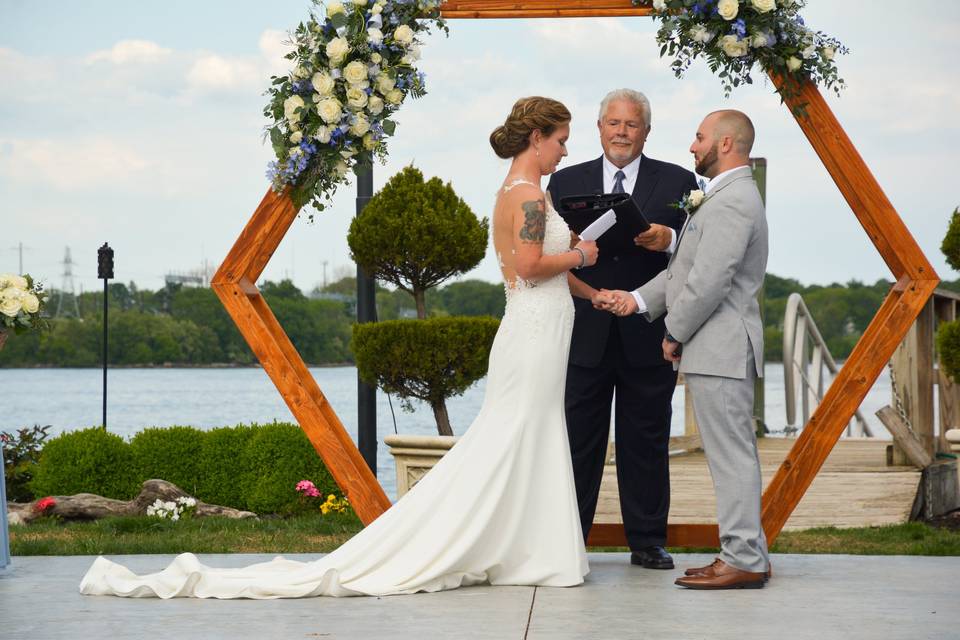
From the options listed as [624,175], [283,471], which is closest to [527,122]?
[624,175]

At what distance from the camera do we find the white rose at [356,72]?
540 cm

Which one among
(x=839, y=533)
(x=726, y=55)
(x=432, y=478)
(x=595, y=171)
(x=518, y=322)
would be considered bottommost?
(x=839, y=533)

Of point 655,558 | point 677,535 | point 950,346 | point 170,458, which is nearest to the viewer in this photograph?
point 655,558

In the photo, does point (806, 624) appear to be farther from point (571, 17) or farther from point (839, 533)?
point (839, 533)

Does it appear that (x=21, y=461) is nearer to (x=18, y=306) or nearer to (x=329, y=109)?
(x=18, y=306)

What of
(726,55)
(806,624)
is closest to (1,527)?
(806,624)

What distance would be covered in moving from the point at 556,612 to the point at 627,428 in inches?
45.7

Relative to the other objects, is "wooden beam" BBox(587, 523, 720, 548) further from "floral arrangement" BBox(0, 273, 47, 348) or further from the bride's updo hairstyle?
"floral arrangement" BBox(0, 273, 47, 348)

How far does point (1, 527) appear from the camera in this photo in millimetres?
5398

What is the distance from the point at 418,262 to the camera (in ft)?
27.0

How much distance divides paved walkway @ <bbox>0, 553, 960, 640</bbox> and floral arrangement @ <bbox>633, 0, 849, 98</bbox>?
2215mm

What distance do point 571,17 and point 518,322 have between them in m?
1.60

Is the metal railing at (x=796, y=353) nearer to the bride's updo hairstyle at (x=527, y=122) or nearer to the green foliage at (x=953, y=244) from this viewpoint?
the green foliage at (x=953, y=244)

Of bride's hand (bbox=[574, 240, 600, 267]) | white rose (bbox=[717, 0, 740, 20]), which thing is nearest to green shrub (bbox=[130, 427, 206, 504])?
bride's hand (bbox=[574, 240, 600, 267])
